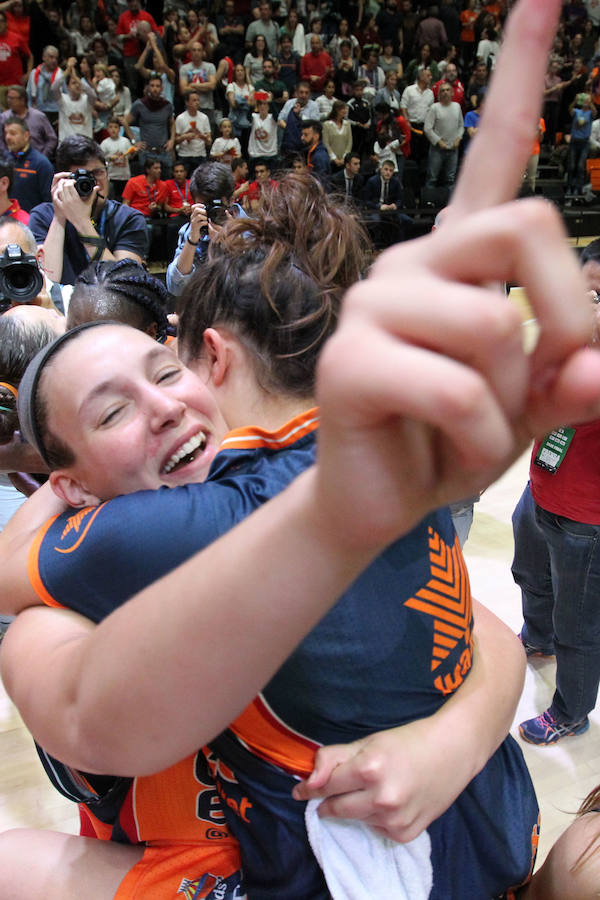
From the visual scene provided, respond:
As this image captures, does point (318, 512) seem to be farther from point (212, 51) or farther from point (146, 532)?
point (212, 51)

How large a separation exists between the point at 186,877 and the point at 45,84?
24.1 feet

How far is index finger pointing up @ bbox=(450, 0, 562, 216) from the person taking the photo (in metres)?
0.35

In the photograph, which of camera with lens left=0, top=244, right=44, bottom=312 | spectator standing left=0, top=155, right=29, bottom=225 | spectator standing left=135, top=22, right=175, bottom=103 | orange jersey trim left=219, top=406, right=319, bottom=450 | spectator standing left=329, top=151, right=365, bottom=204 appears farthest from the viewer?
spectator standing left=135, top=22, right=175, bottom=103

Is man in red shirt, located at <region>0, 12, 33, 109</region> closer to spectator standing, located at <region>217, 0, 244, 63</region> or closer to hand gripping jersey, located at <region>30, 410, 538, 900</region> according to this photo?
spectator standing, located at <region>217, 0, 244, 63</region>

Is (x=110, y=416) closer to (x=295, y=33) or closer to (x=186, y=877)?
(x=186, y=877)

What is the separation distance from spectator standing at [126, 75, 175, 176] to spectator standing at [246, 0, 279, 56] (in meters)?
2.25

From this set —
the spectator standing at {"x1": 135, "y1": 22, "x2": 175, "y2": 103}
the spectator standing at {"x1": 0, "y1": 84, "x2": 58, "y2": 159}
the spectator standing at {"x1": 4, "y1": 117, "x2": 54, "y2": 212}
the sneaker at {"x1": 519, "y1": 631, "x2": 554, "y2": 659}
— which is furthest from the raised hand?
the spectator standing at {"x1": 135, "y1": 22, "x2": 175, "y2": 103}

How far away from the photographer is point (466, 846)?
69cm

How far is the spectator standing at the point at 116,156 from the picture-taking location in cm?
628

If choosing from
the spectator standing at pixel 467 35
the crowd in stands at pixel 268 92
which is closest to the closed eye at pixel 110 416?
the crowd in stands at pixel 268 92

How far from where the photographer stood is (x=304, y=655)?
59 cm

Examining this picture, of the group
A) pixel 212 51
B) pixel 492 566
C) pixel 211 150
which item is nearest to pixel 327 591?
pixel 492 566

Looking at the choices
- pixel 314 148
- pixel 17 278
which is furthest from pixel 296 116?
pixel 17 278

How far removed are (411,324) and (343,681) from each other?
1.22ft
